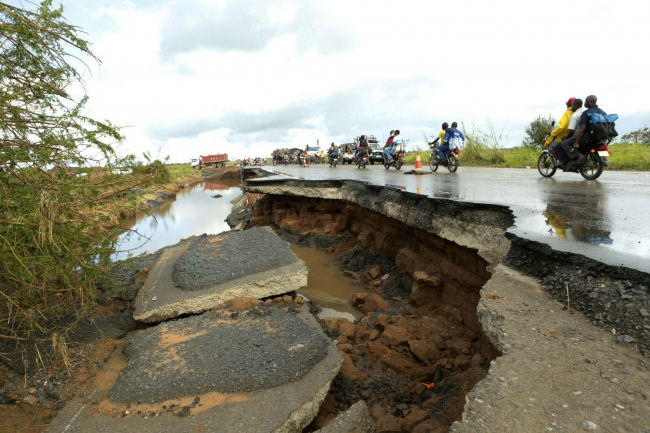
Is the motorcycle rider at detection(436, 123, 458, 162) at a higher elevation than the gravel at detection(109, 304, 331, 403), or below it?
higher

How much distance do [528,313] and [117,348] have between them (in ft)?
12.6

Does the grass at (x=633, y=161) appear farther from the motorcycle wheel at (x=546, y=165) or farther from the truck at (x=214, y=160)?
the truck at (x=214, y=160)

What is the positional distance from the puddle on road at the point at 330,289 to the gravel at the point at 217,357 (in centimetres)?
218

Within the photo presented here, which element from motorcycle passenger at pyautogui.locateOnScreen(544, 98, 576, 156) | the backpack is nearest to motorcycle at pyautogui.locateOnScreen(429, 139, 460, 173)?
motorcycle passenger at pyautogui.locateOnScreen(544, 98, 576, 156)

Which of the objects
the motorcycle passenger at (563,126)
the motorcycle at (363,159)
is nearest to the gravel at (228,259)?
the motorcycle passenger at (563,126)

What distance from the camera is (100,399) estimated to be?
10.4 ft

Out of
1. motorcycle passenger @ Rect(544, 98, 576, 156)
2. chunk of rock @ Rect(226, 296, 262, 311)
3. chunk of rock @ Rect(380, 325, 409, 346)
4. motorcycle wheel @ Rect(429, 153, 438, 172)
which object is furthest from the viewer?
motorcycle wheel @ Rect(429, 153, 438, 172)

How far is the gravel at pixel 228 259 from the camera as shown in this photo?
5246 millimetres

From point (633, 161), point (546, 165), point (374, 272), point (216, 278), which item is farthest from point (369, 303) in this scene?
point (633, 161)

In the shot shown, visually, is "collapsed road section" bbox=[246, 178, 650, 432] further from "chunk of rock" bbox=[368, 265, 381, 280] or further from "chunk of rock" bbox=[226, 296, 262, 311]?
"chunk of rock" bbox=[226, 296, 262, 311]

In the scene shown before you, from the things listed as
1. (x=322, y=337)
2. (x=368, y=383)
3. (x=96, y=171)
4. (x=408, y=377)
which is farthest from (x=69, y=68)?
(x=408, y=377)

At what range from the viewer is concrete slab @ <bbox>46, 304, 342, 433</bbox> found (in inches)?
112

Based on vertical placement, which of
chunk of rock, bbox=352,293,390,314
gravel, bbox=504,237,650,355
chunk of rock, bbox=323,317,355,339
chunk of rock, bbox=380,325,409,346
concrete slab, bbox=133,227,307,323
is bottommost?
chunk of rock, bbox=352,293,390,314

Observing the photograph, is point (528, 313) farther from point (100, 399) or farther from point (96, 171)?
point (96, 171)
